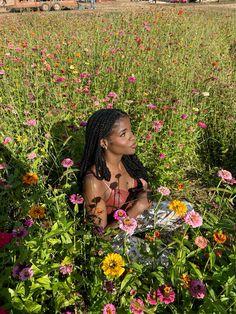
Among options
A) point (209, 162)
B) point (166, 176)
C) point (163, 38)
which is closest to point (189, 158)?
point (209, 162)

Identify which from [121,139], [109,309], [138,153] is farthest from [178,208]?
[138,153]

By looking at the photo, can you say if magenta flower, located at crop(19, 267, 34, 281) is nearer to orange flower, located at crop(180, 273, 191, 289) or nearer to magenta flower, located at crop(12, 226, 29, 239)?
magenta flower, located at crop(12, 226, 29, 239)

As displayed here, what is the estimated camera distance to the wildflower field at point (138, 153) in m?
1.31

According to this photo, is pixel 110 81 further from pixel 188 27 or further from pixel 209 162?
pixel 188 27

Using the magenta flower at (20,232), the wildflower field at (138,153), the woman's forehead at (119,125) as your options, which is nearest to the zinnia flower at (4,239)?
the wildflower field at (138,153)

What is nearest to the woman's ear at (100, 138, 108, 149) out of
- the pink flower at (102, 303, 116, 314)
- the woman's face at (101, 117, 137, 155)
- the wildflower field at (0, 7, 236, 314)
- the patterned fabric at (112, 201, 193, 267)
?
the woman's face at (101, 117, 137, 155)

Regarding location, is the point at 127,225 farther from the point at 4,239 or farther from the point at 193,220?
the point at 4,239

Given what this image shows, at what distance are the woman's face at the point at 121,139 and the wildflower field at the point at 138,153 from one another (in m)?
0.27

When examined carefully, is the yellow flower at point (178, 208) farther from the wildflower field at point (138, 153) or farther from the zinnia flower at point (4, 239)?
the zinnia flower at point (4, 239)

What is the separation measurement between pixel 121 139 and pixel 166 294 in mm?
966

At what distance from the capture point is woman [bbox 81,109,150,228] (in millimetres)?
1888

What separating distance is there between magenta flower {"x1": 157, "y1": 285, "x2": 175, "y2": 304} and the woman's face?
3.00 feet

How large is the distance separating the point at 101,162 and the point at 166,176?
87 cm

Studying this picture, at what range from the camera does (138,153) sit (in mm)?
2725
